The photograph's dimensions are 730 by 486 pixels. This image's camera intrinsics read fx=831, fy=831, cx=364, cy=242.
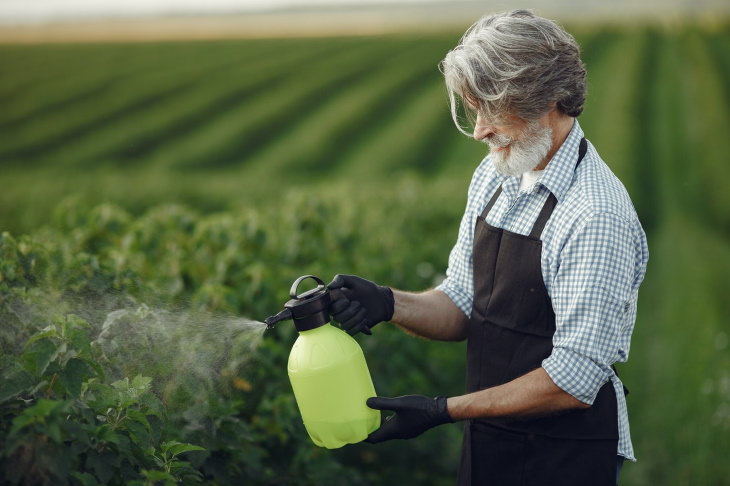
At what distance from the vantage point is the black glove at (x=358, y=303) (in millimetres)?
2744

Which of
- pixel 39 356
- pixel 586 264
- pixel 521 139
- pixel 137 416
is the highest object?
pixel 521 139

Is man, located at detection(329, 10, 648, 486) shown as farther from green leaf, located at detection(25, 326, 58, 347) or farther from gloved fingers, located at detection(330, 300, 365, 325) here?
green leaf, located at detection(25, 326, 58, 347)

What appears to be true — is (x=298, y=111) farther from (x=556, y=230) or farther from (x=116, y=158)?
(x=556, y=230)

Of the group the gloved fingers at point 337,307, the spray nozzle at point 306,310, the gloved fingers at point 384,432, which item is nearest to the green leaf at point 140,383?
the spray nozzle at point 306,310

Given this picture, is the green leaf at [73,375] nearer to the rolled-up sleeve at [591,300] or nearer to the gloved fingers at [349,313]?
the gloved fingers at [349,313]

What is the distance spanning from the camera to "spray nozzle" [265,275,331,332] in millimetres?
2588

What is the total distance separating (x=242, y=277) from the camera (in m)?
4.41

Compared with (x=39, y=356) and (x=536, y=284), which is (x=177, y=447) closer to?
(x=39, y=356)

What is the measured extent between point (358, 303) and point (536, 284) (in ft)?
1.96

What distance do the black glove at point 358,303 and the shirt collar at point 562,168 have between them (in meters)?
0.71

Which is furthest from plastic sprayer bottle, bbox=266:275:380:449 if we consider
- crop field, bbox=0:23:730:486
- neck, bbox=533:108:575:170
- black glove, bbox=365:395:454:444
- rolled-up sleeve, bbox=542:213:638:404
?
neck, bbox=533:108:575:170

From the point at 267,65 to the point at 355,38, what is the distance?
6.38m

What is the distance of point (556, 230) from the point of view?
248 cm

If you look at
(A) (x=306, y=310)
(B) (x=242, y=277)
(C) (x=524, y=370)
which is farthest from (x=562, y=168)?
(B) (x=242, y=277)
